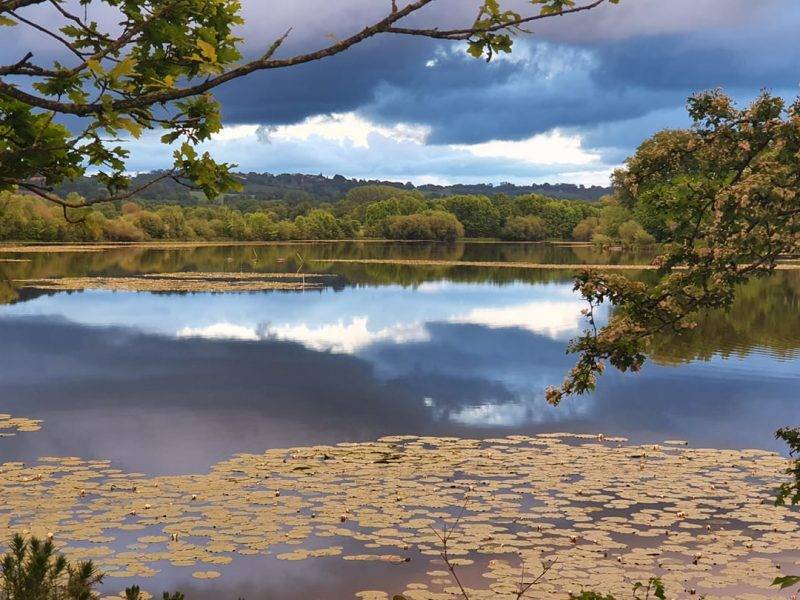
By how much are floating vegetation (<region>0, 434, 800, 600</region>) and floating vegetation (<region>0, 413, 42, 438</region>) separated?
117 inches

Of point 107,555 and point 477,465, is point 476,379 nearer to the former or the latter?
point 477,465

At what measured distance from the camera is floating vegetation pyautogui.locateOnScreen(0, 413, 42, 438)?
63.6ft

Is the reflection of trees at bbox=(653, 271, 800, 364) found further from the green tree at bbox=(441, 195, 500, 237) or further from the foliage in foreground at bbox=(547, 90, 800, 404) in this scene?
the green tree at bbox=(441, 195, 500, 237)

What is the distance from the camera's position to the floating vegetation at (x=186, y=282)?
5322 cm

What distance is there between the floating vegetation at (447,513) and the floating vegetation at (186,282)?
37340 millimetres

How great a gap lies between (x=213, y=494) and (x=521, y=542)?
207 inches

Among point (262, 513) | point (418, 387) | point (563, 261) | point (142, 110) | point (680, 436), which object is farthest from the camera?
point (563, 261)

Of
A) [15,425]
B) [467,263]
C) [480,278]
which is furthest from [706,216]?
[467,263]

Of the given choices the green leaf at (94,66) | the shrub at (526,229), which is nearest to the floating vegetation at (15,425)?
the green leaf at (94,66)

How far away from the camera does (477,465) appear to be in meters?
17.0

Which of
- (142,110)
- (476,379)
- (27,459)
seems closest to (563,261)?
(476,379)

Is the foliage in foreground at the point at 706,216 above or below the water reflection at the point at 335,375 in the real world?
above

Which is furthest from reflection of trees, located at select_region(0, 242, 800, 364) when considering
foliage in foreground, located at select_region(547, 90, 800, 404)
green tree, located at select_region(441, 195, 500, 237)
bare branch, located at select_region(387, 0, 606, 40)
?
green tree, located at select_region(441, 195, 500, 237)

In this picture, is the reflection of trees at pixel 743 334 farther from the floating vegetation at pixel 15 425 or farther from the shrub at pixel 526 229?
the shrub at pixel 526 229
